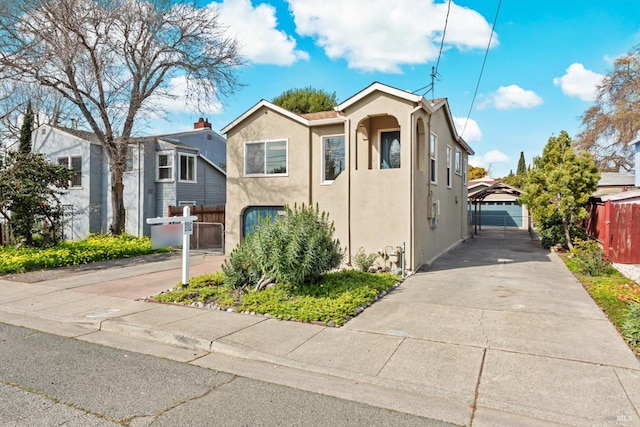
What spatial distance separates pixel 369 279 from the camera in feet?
30.7

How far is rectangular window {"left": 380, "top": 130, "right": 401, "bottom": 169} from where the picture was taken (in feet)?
41.5

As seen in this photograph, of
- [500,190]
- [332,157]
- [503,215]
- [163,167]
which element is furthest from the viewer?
[503,215]

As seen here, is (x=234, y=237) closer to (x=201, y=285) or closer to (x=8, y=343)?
(x=201, y=285)

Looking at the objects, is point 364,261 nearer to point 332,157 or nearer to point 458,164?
point 332,157

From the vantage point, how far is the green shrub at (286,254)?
300 inches

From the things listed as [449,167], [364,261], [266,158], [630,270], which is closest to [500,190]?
[449,167]

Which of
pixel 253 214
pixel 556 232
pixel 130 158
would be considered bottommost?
pixel 556 232

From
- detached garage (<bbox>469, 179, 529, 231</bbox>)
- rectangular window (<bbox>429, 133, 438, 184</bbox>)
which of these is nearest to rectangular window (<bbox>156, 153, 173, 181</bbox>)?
rectangular window (<bbox>429, 133, 438, 184</bbox>)

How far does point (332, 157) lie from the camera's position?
1355cm

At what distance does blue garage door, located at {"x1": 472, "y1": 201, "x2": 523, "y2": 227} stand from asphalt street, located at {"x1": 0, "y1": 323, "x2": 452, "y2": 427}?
105ft

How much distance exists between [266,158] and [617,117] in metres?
28.8

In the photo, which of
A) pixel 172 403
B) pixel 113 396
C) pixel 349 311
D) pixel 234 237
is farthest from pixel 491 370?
pixel 234 237

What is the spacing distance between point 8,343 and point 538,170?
17095mm

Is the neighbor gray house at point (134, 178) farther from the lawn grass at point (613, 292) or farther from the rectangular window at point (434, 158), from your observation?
the lawn grass at point (613, 292)
